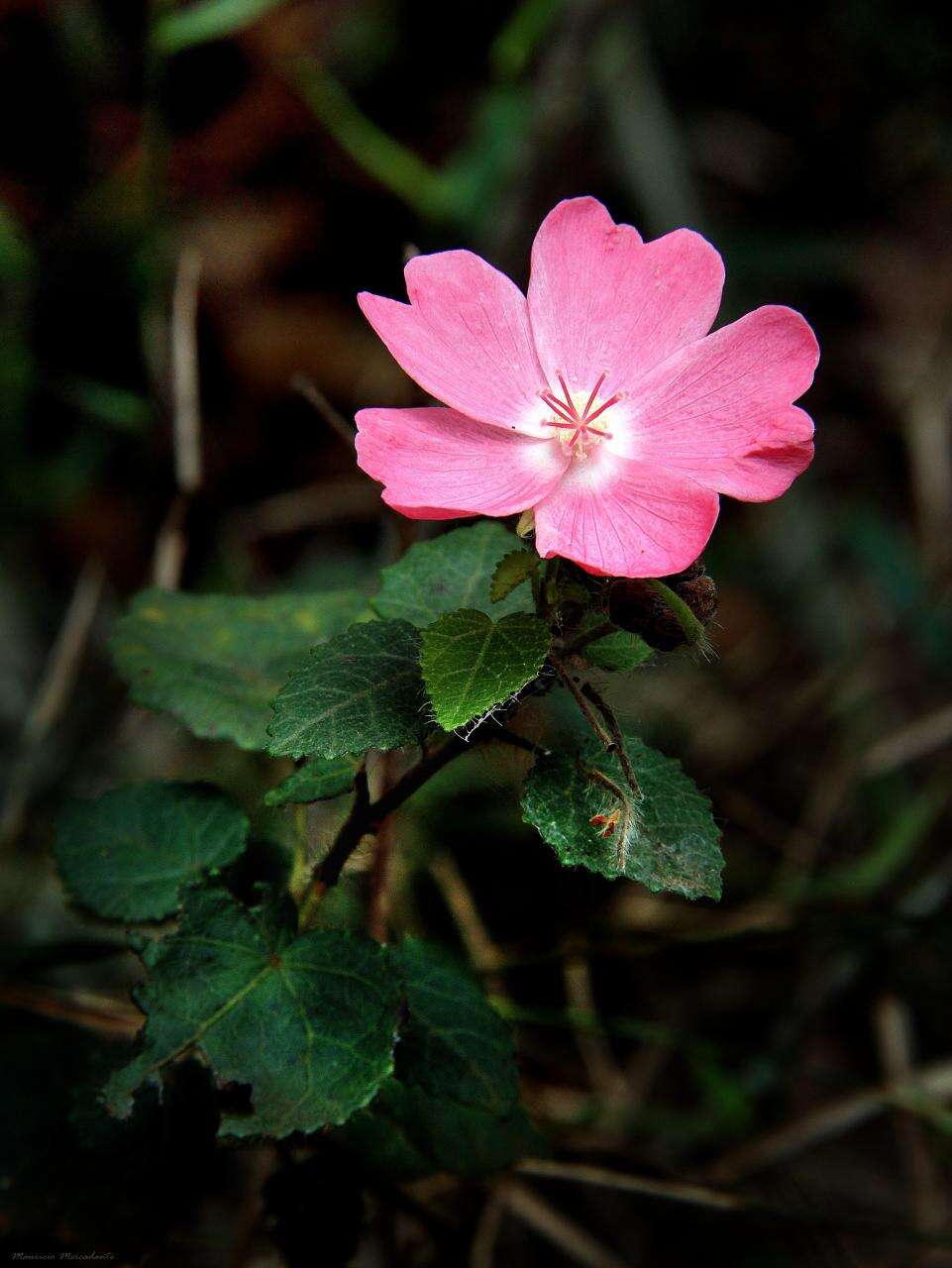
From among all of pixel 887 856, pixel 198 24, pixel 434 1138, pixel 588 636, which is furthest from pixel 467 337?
pixel 887 856

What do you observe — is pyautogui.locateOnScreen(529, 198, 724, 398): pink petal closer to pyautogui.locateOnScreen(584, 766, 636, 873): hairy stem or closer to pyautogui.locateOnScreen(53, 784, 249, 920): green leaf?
pyautogui.locateOnScreen(584, 766, 636, 873): hairy stem

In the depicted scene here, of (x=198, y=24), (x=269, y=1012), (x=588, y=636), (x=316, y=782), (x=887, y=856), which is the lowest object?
(x=887, y=856)

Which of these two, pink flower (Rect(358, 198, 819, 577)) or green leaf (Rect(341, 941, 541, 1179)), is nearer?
pink flower (Rect(358, 198, 819, 577))

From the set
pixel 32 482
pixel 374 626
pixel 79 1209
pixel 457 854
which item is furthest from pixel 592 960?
pixel 32 482

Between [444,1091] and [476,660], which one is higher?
[476,660]

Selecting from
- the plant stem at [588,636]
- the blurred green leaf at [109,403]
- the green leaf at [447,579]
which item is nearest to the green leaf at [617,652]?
the plant stem at [588,636]

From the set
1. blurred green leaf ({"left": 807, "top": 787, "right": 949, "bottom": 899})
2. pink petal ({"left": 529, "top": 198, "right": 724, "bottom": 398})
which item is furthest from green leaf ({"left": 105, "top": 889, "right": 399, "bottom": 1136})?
blurred green leaf ({"left": 807, "top": 787, "right": 949, "bottom": 899})

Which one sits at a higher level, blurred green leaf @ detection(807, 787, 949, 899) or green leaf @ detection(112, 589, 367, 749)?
green leaf @ detection(112, 589, 367, 749)

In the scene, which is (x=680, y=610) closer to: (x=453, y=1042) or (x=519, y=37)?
(x=453, y=1042)
